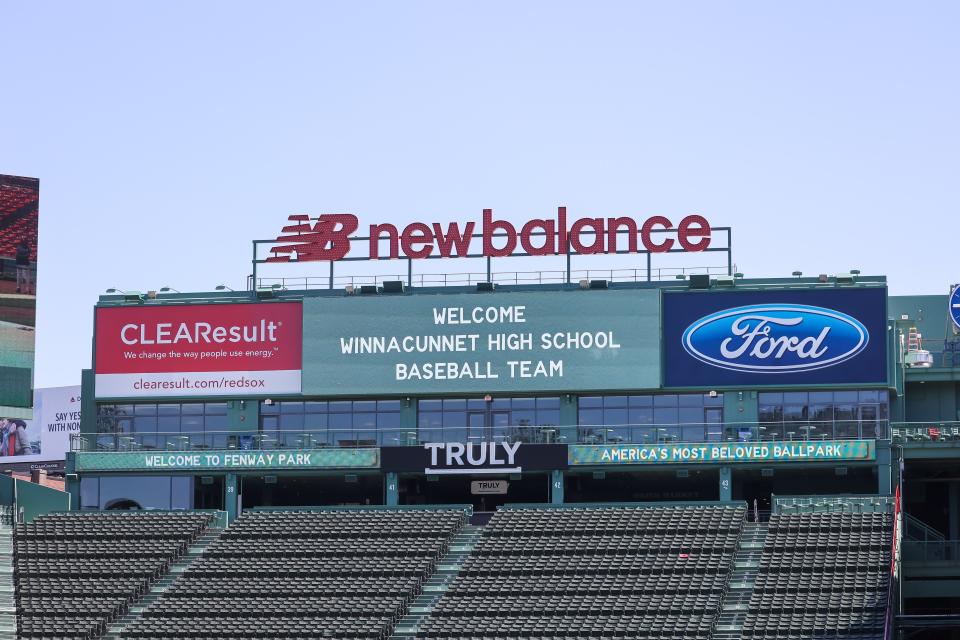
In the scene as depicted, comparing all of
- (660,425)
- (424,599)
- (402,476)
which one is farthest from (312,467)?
(660,425)

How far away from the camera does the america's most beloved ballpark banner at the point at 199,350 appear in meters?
72.2

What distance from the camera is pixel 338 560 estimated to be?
6594cm

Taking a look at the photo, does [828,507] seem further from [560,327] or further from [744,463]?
[560,327]

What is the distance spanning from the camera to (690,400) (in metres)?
69.6

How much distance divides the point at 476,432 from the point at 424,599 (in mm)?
→ 10082

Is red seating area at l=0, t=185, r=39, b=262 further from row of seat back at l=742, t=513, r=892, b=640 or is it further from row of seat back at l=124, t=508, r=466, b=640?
row of seat back at l=742, t=513, r=892, b=640

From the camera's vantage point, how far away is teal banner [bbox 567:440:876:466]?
67250 millimetres

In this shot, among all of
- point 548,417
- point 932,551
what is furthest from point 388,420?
point 932,551

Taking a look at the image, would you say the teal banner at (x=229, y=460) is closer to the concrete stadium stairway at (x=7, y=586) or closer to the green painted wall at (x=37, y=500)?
the green painted wall at (x=37, y=500)

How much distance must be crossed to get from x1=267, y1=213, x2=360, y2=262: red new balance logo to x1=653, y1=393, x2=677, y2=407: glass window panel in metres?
14.5

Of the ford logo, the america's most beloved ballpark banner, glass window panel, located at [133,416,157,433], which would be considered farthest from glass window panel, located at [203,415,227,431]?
the ford logo

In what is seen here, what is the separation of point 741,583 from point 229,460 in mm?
23053

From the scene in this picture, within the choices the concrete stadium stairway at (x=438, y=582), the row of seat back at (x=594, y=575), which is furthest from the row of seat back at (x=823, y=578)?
the concrete stadium stairway at (x=438, y=582)

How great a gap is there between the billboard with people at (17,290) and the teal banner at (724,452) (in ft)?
80.9
